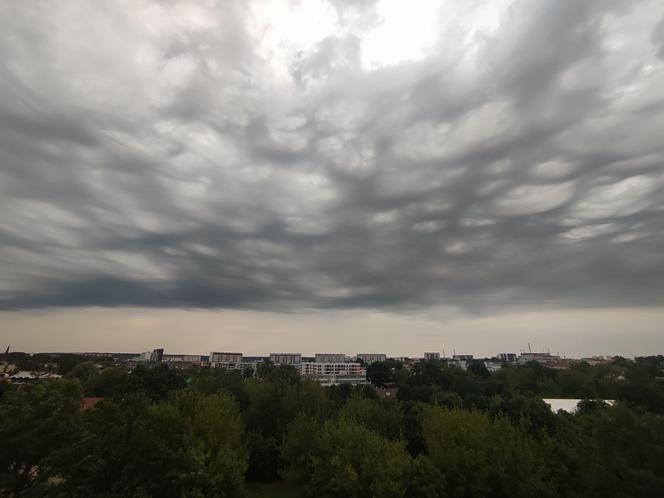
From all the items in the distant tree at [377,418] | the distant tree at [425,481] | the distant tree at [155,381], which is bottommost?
the distant tree at [425,481]

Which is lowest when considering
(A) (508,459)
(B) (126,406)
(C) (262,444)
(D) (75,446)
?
(C) (262,444)

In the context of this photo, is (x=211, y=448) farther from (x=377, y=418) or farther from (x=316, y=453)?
(x=377, y=418)

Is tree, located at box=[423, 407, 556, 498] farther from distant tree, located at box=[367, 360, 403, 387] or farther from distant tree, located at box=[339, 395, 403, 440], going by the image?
distant tree, located at box=[367, 360, 403, 387]

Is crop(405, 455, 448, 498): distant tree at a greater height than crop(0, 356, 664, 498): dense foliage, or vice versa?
crop(0, 356, 664, 498): dense foliage

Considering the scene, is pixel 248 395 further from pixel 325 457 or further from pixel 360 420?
pixel 325 457

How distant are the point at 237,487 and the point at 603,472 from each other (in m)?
24.4

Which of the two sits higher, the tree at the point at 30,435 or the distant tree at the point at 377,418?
the tree at the point at 30,435

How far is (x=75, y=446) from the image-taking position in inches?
870

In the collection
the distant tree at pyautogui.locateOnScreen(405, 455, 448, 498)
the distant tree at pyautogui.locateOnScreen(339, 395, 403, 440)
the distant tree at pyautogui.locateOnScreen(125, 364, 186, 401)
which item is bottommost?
the distant tree at pyautogui.locateOnScreen(405, 455, 448, 498)

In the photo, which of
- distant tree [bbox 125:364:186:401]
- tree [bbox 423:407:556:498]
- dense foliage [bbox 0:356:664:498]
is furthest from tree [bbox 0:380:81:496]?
distant tree [bbox 125:364:186:401]

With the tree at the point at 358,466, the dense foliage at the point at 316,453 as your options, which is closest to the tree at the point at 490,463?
the dense foliage at the point at 316,453

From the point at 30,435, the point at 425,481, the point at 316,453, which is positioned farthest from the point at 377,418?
the point at 30,435

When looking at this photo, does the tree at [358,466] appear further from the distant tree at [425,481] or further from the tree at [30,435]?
the tree at [30,435]

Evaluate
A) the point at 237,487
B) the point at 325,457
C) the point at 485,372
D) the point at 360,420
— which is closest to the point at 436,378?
the point at 485,372
